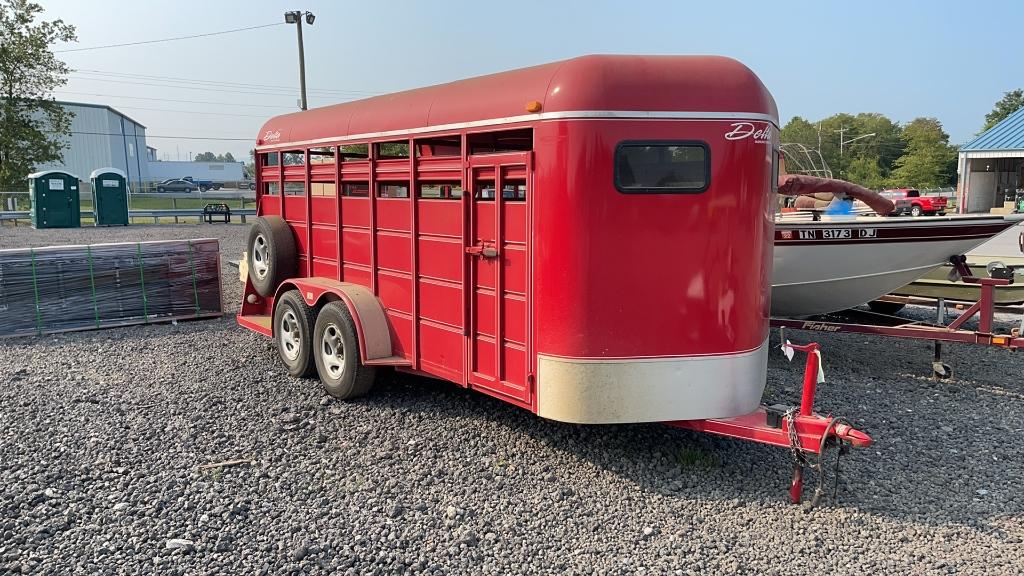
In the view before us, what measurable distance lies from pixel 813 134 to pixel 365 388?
8214 centimetres

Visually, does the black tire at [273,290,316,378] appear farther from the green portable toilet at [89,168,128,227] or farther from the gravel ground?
the green portable toilet at [89,168,128,227]

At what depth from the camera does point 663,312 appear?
437 cm

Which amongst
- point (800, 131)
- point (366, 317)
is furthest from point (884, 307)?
point (800, 131)

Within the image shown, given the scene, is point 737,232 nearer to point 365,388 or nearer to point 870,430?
point 870,430

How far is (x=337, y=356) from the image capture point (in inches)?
245

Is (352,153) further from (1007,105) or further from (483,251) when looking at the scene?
(1007,105)

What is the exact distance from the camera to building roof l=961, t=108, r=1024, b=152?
3344 centimetres

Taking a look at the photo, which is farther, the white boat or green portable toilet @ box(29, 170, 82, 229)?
green portable toilet @ box(29, 170, 82, 229)

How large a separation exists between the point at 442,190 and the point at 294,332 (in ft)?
7.80

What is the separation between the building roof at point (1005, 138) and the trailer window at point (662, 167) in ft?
117

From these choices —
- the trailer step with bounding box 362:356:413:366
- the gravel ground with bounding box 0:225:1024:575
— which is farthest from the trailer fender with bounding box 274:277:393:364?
the gravel ground with bounding box 0:225:1024:575

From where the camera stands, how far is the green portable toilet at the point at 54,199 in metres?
25.4

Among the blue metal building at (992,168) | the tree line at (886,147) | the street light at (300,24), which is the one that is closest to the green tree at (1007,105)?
the tree line at (886,147)

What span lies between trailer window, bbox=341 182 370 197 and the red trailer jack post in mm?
3278
